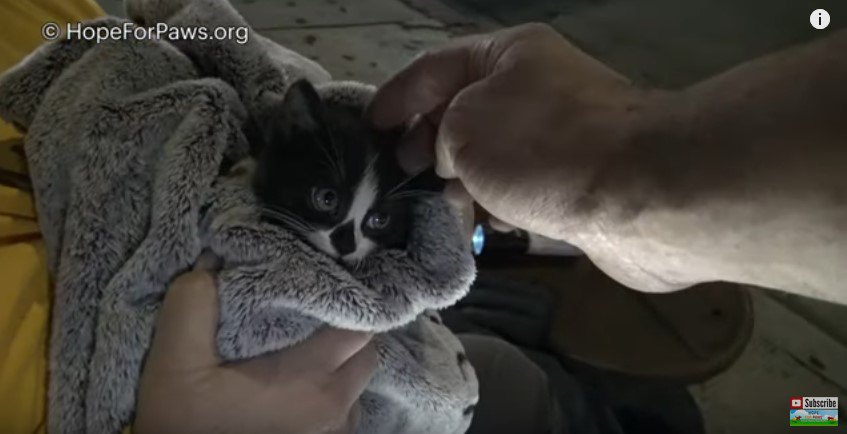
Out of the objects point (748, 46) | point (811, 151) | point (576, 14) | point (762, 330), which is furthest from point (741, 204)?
point (576, 14)

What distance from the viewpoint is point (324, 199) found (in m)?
0.67

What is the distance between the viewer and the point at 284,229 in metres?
0.62

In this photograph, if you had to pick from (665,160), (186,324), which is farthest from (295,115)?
(665,160)

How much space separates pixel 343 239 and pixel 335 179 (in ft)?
0.20

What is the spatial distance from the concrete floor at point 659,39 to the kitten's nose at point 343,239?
2.96 ft

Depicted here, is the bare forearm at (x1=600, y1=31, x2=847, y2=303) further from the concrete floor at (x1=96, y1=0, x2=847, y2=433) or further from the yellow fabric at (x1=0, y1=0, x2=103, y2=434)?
the concrete floor at (x1=96, y1=0, x2=847, y2=433)

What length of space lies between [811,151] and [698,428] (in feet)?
2.78

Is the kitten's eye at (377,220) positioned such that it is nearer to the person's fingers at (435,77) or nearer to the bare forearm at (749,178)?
the person's fingers at (435,77)

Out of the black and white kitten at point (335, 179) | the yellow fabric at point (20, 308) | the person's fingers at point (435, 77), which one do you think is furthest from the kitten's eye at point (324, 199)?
the yellow fabric at point (20, 308)

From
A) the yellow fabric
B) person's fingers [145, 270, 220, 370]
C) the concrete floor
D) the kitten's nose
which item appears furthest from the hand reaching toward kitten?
the concrete floor

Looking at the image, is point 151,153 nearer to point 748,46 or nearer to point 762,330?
point 762,330

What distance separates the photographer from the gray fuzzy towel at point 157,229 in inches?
22.9

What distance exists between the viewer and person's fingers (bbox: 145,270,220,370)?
56 centimetres

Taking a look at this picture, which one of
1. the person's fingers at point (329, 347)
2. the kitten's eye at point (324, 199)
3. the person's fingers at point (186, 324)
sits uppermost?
the kitten's eye at point (324, 199)
